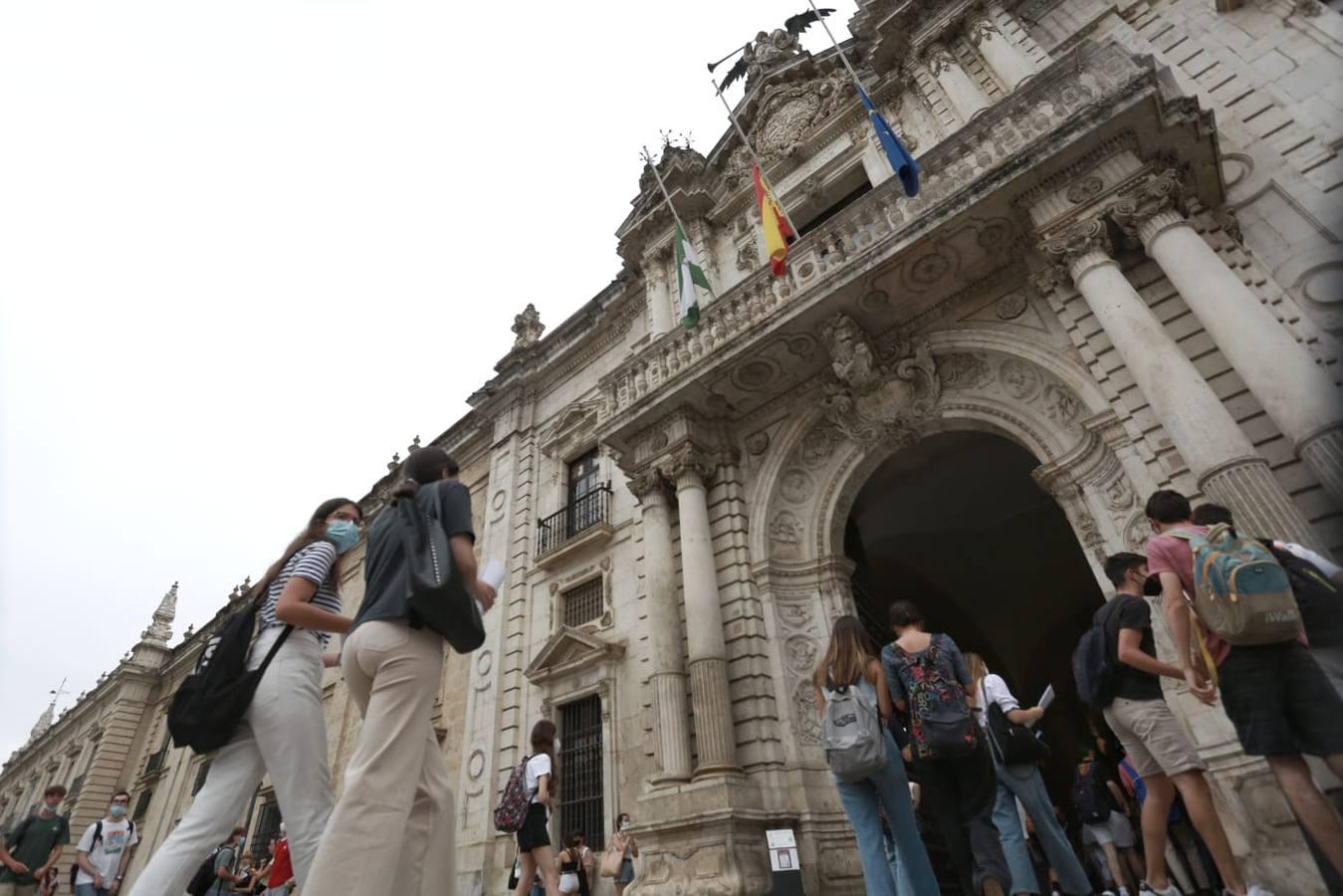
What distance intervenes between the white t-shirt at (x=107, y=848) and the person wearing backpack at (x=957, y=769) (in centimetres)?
836

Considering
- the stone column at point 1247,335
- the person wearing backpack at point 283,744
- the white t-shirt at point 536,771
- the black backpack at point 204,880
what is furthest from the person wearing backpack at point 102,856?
the stone column at point 1247,335

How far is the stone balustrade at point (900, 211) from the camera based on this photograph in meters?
7.47

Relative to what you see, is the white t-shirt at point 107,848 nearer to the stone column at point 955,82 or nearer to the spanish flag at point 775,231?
the spanish flag at point 775,231

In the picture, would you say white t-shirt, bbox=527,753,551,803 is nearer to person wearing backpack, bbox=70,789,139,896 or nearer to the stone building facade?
the stone building facade

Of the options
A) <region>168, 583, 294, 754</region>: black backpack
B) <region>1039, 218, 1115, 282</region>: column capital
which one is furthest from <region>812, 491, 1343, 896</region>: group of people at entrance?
<region>1039, 218, 1115, 282</region>: column capital

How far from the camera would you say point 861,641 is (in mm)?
4227

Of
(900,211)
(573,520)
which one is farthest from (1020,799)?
(573,520)

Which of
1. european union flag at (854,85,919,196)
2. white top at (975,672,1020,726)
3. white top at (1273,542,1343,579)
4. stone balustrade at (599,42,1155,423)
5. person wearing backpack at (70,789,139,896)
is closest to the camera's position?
white top at (1273,542,1343,579)

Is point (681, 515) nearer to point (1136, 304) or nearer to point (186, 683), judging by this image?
point (1136, 304)

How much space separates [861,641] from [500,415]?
46.0ft

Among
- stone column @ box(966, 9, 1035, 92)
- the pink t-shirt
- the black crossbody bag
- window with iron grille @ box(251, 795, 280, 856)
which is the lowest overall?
the black crossbody bag

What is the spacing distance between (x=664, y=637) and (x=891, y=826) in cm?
540

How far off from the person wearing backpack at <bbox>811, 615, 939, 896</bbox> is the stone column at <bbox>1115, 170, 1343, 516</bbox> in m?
3.67

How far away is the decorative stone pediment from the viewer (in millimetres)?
10695
